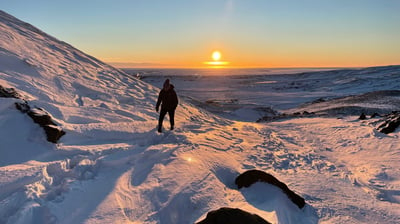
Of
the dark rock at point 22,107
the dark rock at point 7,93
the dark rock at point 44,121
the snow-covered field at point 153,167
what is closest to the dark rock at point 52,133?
the dark rock at point 44,121

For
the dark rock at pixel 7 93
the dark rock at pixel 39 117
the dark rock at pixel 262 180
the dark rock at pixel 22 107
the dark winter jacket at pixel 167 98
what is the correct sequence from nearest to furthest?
the dark rock at pixel 262 180 → the dark rock at pixel 39 117 → the dark rock at pixel 22 107 → the dark rock at pixel 7 93 → the dark winter jacket at pixel 167 98

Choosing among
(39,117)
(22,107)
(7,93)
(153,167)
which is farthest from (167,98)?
(7,93)

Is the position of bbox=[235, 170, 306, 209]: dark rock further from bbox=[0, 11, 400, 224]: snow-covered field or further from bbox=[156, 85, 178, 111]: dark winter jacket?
bbox=[156, 85, 178, 111]: dark winter jacket

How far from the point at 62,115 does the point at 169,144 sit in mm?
3374

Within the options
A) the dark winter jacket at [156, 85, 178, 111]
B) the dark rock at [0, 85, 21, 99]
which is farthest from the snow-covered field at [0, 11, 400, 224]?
the dark winter jacket at [156, 85, 178, 111]

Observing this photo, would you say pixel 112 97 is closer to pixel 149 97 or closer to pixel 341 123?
pixel 149 97

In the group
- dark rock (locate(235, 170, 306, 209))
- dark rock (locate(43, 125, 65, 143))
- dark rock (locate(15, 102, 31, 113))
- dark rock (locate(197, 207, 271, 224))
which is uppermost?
dark rock (locate(15, 102, 31, 113))

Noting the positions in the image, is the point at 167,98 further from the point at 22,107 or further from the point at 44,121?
the point at 22,107

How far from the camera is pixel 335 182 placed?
630 centimetres

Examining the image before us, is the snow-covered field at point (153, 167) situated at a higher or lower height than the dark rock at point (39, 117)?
lower

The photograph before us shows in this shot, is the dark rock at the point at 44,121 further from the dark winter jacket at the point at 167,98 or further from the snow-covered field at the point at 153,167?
the dark winter jacket at the point at 167,98

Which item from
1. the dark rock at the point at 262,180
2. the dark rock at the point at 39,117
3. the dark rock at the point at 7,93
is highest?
the dark rock at the point at 7,93

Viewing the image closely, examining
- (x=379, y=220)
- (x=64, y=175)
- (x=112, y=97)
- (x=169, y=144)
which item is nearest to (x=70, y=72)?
(x=112, y=97)

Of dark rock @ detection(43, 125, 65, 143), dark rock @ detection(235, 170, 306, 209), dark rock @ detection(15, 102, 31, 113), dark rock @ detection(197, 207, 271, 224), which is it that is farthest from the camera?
dark rock @ detection(15, 102, 31, 113)
